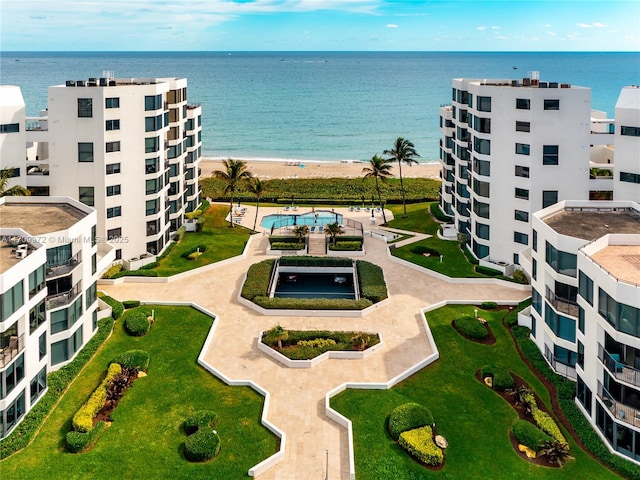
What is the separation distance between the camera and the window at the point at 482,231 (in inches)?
2261

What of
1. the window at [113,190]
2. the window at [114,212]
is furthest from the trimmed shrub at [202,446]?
the window at [113,190]

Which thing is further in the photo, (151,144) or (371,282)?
(151,144)

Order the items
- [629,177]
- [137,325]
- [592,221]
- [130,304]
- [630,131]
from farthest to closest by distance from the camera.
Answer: [629,177] < [630,131] < [130,304] < [137,325] < [592,221]

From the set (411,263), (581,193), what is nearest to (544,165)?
(581,193)

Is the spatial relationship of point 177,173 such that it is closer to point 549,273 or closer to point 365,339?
point 365,339

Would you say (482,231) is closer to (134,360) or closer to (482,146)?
(482,146)

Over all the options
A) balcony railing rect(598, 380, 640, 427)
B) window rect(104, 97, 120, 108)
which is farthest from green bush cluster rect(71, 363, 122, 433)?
balcony railing rect(598, 380, 640, 427)

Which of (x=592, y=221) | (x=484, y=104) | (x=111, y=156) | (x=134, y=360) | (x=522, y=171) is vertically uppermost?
(x=484, y=104)

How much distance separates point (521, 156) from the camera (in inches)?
2133

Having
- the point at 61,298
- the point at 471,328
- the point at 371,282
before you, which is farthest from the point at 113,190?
the point at 471,328

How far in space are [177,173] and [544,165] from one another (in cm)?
3894

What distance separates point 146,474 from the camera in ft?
91.4

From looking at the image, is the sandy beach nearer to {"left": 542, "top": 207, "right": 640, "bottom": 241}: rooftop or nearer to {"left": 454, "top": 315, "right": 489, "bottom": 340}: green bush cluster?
{"left": 454, "top": 315, "right": 489, "bottom": 340}: green bush cluster

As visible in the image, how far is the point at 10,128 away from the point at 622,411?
51.3m
